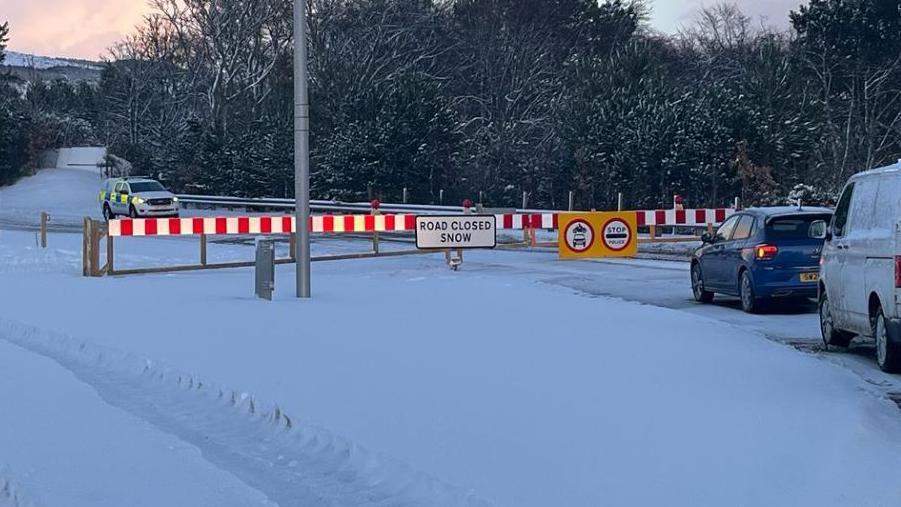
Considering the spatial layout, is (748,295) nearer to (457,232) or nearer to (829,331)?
(829,331)

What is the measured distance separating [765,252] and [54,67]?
483 ft

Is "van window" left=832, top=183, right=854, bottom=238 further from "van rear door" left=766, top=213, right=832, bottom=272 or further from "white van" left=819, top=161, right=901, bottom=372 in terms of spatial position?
"van rear door" left=766, top=213, right=832, bottom=272

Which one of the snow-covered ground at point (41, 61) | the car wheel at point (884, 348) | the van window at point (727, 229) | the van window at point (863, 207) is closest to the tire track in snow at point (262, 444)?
the car wheel at point (884, 348)

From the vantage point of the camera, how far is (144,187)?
4562 cm

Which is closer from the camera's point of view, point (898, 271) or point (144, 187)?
point (898, 271)

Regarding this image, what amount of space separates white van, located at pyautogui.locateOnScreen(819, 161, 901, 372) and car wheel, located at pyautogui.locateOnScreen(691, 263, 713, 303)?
17.6ft

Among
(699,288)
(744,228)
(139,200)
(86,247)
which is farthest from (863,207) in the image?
(139,200)

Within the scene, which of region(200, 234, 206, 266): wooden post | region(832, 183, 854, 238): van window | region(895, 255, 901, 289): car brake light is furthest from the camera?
region(200, 234, 206, 266): wooden post

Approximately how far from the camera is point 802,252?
55.7ft

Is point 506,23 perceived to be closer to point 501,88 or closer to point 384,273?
point 501,88

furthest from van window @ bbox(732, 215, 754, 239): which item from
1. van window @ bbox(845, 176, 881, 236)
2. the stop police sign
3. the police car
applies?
the police car

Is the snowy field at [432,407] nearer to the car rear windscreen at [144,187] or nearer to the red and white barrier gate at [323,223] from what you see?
the red and white barrier gate at [323,223]

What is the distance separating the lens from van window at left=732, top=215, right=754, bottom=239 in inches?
694

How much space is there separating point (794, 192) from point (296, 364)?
27.3 m
